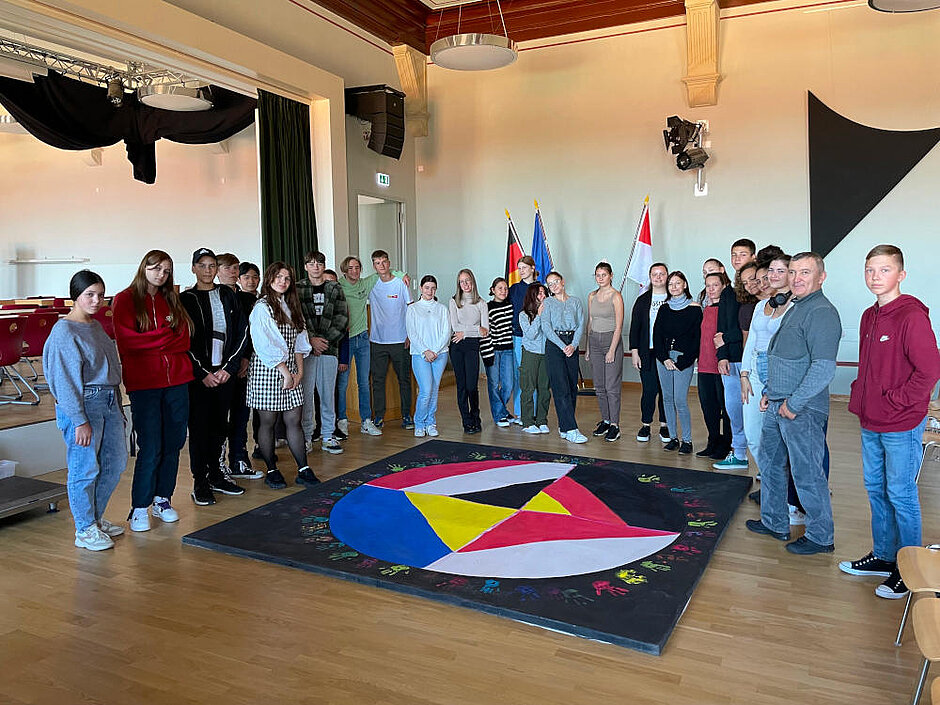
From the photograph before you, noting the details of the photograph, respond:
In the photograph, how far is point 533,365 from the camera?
6410 mm

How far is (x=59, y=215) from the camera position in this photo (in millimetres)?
11195

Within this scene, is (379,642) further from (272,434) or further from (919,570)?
(272,434)

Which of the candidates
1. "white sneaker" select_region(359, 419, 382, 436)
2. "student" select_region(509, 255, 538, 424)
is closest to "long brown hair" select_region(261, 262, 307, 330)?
"white sneaker" select_region(359, 419, 382, 436)

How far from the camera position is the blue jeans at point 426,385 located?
20.9 ft

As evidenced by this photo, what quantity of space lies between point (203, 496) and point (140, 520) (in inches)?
20.2

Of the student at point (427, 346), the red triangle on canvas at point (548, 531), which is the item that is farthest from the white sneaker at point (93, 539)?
the student at point (427, 346)

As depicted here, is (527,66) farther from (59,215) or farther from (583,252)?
(59,215)

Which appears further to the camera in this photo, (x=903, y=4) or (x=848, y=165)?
(x=848, y=165)

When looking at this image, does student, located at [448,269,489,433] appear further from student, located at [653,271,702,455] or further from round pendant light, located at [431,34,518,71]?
round pendant light, located at [431,34,518,71]

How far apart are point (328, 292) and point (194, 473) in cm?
187

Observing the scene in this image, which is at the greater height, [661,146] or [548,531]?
[661,146]

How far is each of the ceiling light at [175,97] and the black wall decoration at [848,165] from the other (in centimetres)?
671

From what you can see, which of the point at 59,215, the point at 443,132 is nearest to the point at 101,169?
the point at 59,215

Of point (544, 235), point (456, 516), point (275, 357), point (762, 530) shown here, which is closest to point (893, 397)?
point (762, 530)
